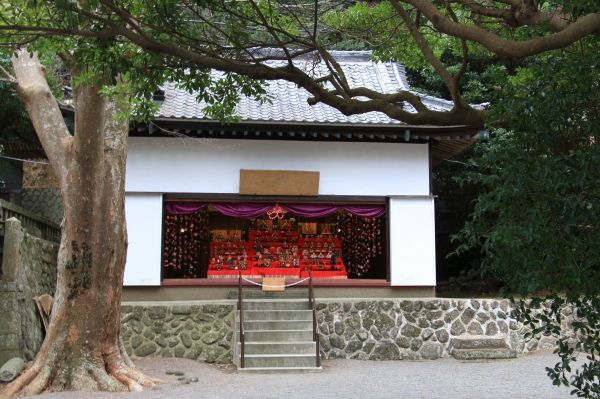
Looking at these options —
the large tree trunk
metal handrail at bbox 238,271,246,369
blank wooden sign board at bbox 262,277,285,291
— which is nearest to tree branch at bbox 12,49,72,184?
the large tree trunk

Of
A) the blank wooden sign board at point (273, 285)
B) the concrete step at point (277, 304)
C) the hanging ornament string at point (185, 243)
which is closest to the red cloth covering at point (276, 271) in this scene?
the blank wooden sign board at point (273, 285)

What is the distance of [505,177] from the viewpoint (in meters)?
5.16

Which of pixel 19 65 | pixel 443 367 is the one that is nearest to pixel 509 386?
pixel 443 367

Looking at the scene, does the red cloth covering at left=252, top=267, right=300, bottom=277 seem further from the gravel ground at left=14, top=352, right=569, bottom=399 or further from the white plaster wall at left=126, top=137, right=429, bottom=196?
the gravel ground at left=14, top=352, right=569, bottom=399

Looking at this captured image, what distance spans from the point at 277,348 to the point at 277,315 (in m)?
1.15

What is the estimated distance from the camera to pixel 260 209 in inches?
577

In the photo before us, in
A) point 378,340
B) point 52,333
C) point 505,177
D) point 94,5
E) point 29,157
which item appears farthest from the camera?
point 29,157

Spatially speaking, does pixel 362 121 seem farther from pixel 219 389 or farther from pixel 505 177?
pixel 505 177

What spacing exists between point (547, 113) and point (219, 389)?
6567 millimetres

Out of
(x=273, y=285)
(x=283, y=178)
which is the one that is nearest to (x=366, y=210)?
(x=283, y=178)

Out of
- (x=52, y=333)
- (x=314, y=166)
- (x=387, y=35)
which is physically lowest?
(x=52, y=333)

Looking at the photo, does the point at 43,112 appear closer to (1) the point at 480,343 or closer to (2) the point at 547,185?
(2) the point at 547,185

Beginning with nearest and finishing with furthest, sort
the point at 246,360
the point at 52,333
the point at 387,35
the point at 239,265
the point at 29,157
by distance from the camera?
the point at 52,333 < the point at 387,35 < the point at 246,360 < the point at 239,265 < the point at 29,157

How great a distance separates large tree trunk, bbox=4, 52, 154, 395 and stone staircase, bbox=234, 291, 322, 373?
2.62m
